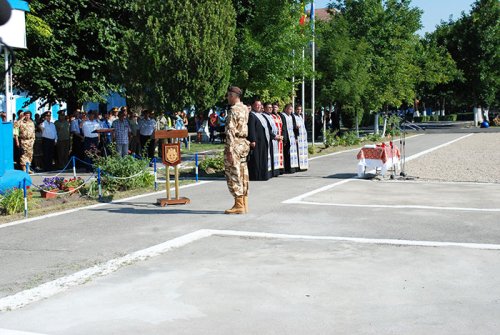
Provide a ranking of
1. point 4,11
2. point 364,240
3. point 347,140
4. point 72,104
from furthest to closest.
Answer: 1. point 347,140
2. point 72,104
3. point 364,240
4. point 4,11

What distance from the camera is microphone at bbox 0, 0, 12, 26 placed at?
406 cm

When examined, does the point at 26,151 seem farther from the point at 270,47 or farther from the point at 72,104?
the point at 270,47

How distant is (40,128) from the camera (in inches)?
826

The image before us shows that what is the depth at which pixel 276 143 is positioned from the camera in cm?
1725

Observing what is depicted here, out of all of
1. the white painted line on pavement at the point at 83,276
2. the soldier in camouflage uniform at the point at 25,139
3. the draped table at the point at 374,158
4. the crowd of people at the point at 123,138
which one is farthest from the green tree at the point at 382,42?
the white painted line on pavement at the point at 83,276

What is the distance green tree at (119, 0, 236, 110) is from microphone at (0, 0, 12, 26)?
1512cm

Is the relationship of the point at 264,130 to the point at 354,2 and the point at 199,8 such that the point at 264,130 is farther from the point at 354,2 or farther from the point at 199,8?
the point at 354,2

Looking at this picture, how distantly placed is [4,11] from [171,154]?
840cm

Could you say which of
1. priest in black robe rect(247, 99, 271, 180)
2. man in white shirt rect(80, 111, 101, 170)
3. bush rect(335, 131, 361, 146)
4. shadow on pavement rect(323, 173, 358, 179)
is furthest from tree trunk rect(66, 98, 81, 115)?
shadow on pavement rect(323, 173, 358, 179)

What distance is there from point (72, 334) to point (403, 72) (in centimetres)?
3548

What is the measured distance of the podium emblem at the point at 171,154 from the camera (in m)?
12.4

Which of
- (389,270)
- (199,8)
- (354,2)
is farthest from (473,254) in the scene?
(354,2)

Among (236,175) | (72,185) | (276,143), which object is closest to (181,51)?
(276,143)

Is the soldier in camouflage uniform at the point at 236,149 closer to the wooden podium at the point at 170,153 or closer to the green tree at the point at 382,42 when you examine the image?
the wooden podium at the point at 170,153
